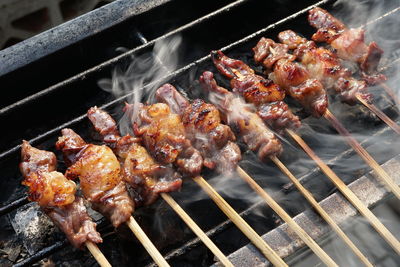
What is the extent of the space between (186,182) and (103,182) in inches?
34.7

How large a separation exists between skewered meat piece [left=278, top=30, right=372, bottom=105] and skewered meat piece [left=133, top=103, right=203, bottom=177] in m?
1.29

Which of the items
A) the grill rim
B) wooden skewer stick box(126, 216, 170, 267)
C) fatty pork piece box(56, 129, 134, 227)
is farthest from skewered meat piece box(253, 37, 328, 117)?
wooden skewer stick box(126, 216, 170, 267)

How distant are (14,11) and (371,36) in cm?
420

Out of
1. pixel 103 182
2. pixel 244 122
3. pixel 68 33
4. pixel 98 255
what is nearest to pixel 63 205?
pixel 103 182

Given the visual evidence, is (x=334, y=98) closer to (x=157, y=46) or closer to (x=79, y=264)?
(x=157, y=46)

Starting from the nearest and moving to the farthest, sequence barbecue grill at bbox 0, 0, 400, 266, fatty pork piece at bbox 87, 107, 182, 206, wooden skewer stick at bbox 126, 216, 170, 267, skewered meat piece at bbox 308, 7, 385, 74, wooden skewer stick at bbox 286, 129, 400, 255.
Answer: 1. wooden skewer stick at bbox 126, 216, 170, 267
2. wooden skewer stick at bbox 286, 129, 400, 255
3. fatty pork piece at bbox 87, 107, 182, 206
4. barbecue grill at bbox 0, 0, 400, 266
5. skewered meat piece at bbox 308, 7, 385, 74

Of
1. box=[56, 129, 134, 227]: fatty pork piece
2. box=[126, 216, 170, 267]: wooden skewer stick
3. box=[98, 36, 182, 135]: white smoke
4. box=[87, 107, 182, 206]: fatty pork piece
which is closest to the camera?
box=[126, 216, 170, 267]: wooden skewer stick

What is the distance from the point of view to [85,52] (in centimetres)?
434

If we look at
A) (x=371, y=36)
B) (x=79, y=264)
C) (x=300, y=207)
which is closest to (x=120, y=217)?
(x=79, y=264)

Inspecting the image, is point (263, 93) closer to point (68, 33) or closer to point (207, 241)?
point (207, 241)

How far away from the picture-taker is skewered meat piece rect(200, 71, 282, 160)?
3.62m

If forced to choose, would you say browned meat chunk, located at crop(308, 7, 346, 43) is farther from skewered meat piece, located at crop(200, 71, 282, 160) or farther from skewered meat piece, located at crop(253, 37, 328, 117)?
skewered meat piece, located at crop(200, 71, 282, 160)

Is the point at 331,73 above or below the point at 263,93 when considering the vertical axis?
below

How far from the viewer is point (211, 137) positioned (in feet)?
11.8
